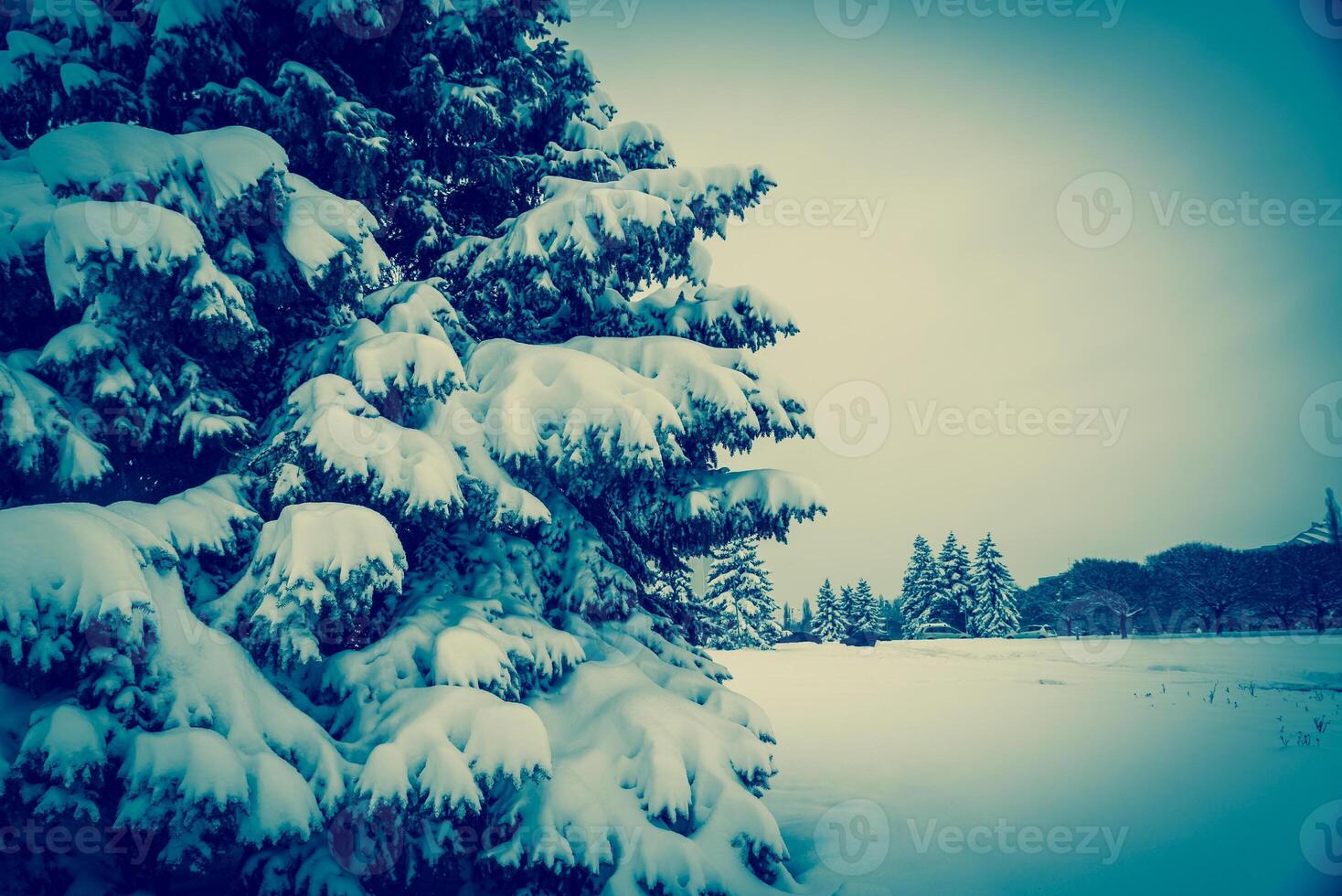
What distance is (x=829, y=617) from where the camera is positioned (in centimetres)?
5412

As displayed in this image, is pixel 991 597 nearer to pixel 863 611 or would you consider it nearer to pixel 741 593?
pixel 863 611

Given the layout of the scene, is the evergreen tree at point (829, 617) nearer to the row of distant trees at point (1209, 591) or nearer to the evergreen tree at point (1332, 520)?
the row of distant trees at point (1209, 591)

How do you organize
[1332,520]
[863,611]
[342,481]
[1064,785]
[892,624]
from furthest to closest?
[892,624] → [863,611] → [1332,520] → [1064,785] → [342,481]

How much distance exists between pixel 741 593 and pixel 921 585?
22838mm

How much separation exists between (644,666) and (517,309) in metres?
3.77

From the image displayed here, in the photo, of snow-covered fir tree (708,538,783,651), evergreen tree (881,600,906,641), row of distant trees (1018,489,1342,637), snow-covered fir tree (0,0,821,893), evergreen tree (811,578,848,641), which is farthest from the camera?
evergreen tree (881,600,906,641)

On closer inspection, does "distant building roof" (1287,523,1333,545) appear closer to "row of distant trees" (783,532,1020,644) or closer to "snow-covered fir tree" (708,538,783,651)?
"row of distant trees" (783,532,1020,644)

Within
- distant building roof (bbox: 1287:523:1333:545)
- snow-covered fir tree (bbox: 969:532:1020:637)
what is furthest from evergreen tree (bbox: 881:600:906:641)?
distant building roof (bbox: 1287:523:1333:545)

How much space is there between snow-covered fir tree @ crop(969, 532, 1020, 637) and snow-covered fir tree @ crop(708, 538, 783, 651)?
70.0 feet

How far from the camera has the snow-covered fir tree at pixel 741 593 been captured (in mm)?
33956

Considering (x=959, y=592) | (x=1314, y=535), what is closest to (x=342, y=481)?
(x=1314, y=535)

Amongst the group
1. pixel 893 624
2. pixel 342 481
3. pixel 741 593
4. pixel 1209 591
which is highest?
pixel 342 481

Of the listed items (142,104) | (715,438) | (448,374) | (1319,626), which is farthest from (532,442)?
(1319,626)

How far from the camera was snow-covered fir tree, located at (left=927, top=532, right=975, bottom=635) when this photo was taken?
50.3m
